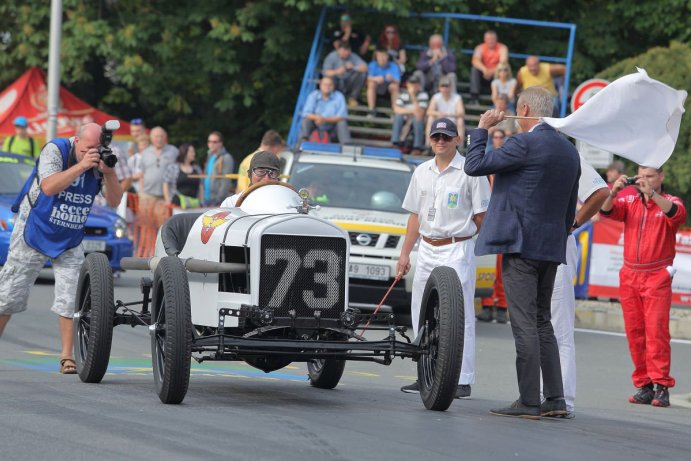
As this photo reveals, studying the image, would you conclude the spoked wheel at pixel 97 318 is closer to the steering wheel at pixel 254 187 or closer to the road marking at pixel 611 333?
the steering wheel at pixel 254 187

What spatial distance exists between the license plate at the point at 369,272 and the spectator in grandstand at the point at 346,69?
9.67 m

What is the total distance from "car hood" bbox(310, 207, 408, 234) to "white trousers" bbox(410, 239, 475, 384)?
16.8 feet

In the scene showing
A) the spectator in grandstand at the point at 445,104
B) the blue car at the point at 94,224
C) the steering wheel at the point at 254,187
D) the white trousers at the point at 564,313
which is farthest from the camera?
the spectator in grandstand at the point at 445,104

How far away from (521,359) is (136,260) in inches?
118

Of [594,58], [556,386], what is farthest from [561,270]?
[594,58]

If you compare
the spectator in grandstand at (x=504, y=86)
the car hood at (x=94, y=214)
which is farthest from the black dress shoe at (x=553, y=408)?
the spectator in grandstand at (x=504, y=86)

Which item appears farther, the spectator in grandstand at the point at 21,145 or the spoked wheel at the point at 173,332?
the spectator in grandstand at the point at 21,145

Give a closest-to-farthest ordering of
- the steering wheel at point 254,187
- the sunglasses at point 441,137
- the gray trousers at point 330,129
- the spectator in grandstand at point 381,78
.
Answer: the steering wheel at point 254,187 → the sunglasses at point 441,137 → the gray trousers at point 330,129 → the spectator in grandstand at point 381,78

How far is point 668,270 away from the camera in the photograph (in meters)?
11.8

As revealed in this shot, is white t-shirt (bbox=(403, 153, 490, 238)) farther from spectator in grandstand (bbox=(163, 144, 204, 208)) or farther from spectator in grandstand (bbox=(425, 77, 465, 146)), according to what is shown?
spectator in grandstand (bbox=(425, 77, 465, 146))

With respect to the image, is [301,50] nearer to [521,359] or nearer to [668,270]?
[668,270]

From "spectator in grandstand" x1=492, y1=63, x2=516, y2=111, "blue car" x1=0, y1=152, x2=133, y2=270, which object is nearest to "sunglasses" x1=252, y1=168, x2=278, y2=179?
"blue car" x1=0, y1=152, x2=133, y2=270

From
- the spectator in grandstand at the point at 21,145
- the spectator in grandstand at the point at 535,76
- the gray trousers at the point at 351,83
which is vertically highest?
the spectator in grandstand at the point at 535,76

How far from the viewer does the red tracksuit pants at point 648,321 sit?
11.7 m
